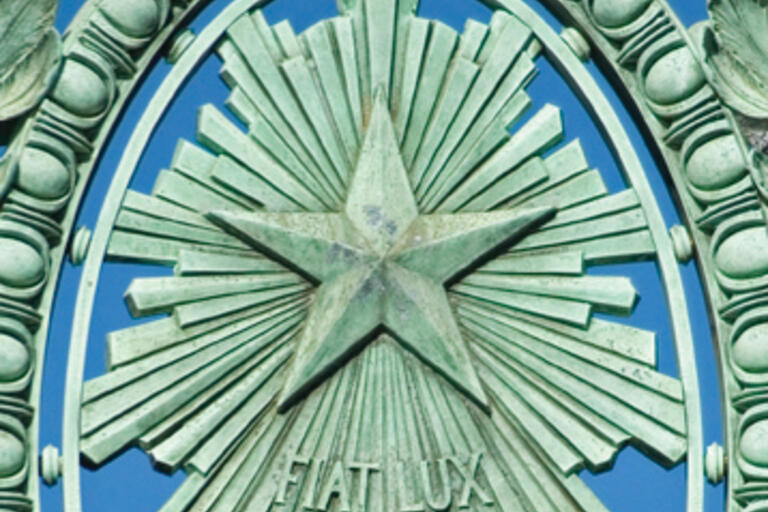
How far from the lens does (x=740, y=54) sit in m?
8.13

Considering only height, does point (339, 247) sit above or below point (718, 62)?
below

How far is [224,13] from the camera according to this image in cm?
827

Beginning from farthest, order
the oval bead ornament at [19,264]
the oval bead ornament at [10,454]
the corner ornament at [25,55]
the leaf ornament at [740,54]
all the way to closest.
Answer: the leaf ornament at [740,54] → the corner ornament at [25,55] → the oval bead ornament at [19,264] → the oval bead ornament at [10,454]

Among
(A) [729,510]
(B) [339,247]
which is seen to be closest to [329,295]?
(B) [339,247]

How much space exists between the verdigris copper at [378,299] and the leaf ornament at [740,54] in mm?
396

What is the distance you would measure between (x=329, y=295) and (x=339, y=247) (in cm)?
13

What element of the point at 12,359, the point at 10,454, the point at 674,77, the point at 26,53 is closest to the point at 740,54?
the point at 674,77

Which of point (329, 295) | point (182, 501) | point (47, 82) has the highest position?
point (47, 82)

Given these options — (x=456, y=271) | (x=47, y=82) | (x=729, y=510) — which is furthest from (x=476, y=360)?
(x=47, y=82)

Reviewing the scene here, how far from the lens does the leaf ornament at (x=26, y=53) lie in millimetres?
7992

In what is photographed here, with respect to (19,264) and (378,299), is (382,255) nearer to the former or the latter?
(378,299)

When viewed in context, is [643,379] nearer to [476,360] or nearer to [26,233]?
[476,360]

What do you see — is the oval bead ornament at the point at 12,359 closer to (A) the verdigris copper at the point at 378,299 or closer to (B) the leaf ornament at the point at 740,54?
(A) the verdigris copper at the point at 378,299

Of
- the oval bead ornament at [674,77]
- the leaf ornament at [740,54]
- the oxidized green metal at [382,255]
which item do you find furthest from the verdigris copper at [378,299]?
the leaf ornament at [740,54]
